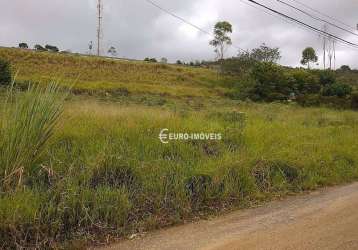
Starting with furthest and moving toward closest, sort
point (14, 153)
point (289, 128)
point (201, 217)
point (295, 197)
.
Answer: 1. point (289, 128)
2. point (295, 197)
3. point (201, 217)
4. point (14, 153)

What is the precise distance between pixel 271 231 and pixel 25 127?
9.95 feet

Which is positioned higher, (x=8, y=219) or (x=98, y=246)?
(x=8, y=219)

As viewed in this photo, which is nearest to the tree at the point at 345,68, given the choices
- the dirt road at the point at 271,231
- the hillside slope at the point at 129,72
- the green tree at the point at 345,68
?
the green tree at the point at 345,68

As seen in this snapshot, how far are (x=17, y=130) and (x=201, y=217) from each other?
2.40 m

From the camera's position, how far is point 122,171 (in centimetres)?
563

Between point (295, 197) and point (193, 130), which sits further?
point (193, 130)

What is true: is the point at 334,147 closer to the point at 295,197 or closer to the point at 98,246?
the point at 295,197

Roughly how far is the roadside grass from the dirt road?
0.99 ft

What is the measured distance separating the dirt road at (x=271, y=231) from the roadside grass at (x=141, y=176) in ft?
0.99

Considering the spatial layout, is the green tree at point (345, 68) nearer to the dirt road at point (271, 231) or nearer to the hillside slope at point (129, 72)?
the hillside slope at point (129, 72)

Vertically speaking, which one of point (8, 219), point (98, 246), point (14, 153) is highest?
point (14, 153)

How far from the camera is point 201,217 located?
5203 millimetres

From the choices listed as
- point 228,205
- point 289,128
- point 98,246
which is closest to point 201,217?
point 228,205

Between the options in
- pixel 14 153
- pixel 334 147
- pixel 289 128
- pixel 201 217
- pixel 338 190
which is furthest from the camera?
pixel 289 128
